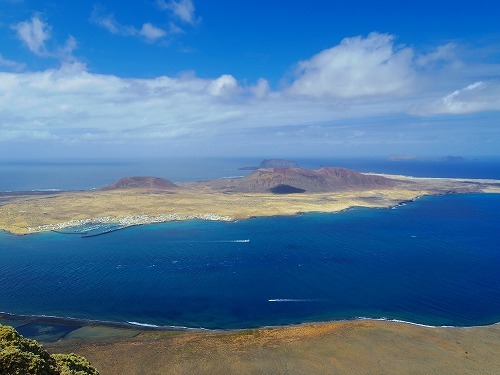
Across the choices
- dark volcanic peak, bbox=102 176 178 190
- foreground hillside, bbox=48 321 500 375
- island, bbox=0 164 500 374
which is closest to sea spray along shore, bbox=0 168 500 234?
dark volcanic peak, bbox=102 176 178 190

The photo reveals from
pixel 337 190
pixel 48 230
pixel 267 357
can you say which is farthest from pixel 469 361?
pixel 337 190

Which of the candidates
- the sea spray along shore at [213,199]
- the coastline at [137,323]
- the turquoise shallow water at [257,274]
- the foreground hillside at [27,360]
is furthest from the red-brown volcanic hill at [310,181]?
the foreground hillside at [27,360]

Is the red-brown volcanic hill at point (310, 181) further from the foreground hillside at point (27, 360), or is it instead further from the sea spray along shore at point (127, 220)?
the foreground hillside at point (27, 360)

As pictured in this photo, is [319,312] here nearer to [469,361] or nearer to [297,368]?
[297,368]

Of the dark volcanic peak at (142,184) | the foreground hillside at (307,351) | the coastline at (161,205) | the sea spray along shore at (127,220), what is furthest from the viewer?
the dark volcanic peak at (142,184)

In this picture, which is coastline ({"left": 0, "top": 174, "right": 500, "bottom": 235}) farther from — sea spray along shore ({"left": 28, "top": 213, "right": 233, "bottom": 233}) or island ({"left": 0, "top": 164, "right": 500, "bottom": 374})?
island ({"left": 0, "top": 164, "right": 500, "bottom": 374})

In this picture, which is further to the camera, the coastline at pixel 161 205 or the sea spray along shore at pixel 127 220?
the coastline at pixel 161 205
